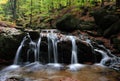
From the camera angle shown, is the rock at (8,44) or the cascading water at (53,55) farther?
the rock at (8,44)

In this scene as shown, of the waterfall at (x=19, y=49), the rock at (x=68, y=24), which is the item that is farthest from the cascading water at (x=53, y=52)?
the rock at (x=68, y=24)

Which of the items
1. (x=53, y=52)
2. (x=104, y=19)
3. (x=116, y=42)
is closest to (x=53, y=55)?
(x=53, y=52)

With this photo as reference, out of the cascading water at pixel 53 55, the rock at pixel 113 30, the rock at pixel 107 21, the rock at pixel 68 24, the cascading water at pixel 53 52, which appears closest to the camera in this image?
the cascading water at pixel 53 55

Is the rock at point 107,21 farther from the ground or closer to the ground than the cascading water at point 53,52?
farther from the ground

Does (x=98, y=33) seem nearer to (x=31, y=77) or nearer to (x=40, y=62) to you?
(x=40, y=62)

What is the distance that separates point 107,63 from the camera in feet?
47.0

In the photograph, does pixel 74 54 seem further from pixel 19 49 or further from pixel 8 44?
pixel 8 44

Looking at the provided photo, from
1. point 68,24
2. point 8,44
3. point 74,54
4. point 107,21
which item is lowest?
point 74,54

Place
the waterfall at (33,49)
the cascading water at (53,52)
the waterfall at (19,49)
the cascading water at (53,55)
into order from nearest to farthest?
the cascading water at (53,55) < the waterfall at (19,49) < the cascading water at (53,52) < the waterfall at (33,49)

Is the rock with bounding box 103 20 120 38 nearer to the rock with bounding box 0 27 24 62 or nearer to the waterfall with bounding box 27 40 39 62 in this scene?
the waterfall with bounding box 27 40 39 62

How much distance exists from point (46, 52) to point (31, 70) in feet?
9.38

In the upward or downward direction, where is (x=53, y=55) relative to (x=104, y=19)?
downward

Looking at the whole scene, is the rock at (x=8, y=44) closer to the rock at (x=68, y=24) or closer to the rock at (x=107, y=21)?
the rock at (x=68, y=24)

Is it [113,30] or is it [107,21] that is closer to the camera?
[113,30]
